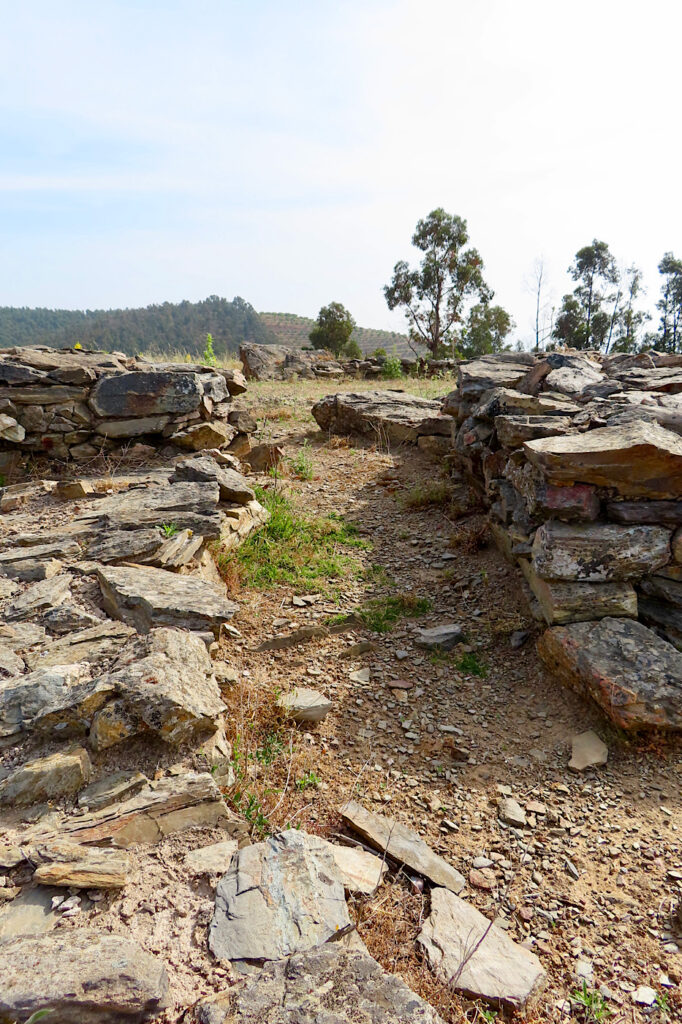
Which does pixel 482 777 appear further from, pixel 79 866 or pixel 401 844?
pixel 79 866

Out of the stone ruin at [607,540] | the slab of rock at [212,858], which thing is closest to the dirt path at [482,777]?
the stone ruin at [607,540]

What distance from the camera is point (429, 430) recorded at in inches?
365

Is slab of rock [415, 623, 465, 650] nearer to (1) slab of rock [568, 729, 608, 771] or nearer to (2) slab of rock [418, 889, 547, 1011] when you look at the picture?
(1) slab of rock [568, 729, 608, 771]

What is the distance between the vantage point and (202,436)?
739 cm

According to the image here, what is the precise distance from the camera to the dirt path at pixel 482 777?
2.54 metres

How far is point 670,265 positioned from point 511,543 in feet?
104

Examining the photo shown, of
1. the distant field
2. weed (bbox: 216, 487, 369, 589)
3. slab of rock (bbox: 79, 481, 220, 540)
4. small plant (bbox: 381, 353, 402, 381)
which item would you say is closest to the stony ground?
weed (bbox: 216, 487, 369, 589)

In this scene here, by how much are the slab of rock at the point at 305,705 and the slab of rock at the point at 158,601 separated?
0.74 m

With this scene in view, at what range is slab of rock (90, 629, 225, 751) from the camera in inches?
115

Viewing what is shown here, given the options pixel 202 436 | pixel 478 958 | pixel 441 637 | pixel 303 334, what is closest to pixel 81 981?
pixel 478 958

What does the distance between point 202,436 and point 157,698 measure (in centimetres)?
492

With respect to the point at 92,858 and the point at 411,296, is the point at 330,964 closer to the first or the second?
the point at 92,858

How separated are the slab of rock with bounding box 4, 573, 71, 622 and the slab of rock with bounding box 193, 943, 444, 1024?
283cm

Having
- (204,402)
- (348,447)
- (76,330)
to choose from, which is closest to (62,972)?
(204,402)
